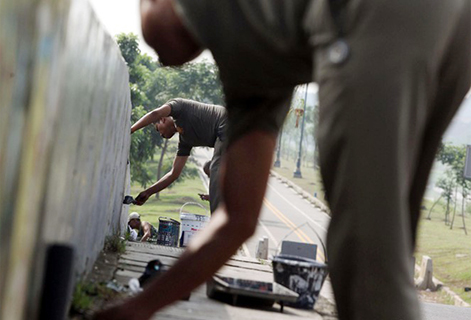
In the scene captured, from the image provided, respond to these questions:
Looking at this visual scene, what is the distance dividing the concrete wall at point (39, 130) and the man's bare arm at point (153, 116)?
216 inches

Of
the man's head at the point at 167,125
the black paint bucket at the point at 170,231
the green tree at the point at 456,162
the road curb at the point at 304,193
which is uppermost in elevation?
the green tree at the point at 456,162

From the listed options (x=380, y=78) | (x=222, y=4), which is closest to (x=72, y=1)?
(x=222, y=4)

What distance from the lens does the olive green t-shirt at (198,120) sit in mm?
9836

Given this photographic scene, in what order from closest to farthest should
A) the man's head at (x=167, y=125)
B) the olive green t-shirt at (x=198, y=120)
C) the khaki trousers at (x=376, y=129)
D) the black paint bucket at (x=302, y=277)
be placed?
the khaki trousers at (x=376, y=129) < the black paint bucket at (x=302, y=277) < the olive green t-shirt at (x=198, y=120) < the man's head at (x=167, y=125)

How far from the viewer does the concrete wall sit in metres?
2.19

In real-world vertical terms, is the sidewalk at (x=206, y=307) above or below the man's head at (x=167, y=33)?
below

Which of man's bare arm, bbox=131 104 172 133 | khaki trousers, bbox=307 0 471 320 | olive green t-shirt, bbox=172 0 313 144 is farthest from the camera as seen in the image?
man's bare arm, bbox=131 104 172 133

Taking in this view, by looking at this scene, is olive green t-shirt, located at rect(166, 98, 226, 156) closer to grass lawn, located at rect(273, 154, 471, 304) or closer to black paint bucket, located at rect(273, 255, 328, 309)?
black paint bucket, located at rect(273, 255, 328, 309)

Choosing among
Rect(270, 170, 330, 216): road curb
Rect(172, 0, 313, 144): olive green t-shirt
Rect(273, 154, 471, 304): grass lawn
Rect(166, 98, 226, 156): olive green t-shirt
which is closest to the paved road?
Rect(270, 170, 330, 216): road curb

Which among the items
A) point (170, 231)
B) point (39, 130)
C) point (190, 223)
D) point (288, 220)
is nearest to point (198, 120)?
point (190, 223)

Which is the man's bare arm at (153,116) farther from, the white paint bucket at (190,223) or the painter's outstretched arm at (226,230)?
the painter's outstretched arm at (226,230)

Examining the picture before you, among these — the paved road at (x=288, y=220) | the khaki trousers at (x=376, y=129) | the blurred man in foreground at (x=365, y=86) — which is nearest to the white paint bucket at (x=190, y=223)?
the blurred man in foreground at (x=365, y=86)

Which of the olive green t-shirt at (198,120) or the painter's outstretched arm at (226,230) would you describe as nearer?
the painter's outstretched arm at (226,230)

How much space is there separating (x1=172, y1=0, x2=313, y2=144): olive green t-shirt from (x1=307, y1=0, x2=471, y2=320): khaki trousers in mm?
95
